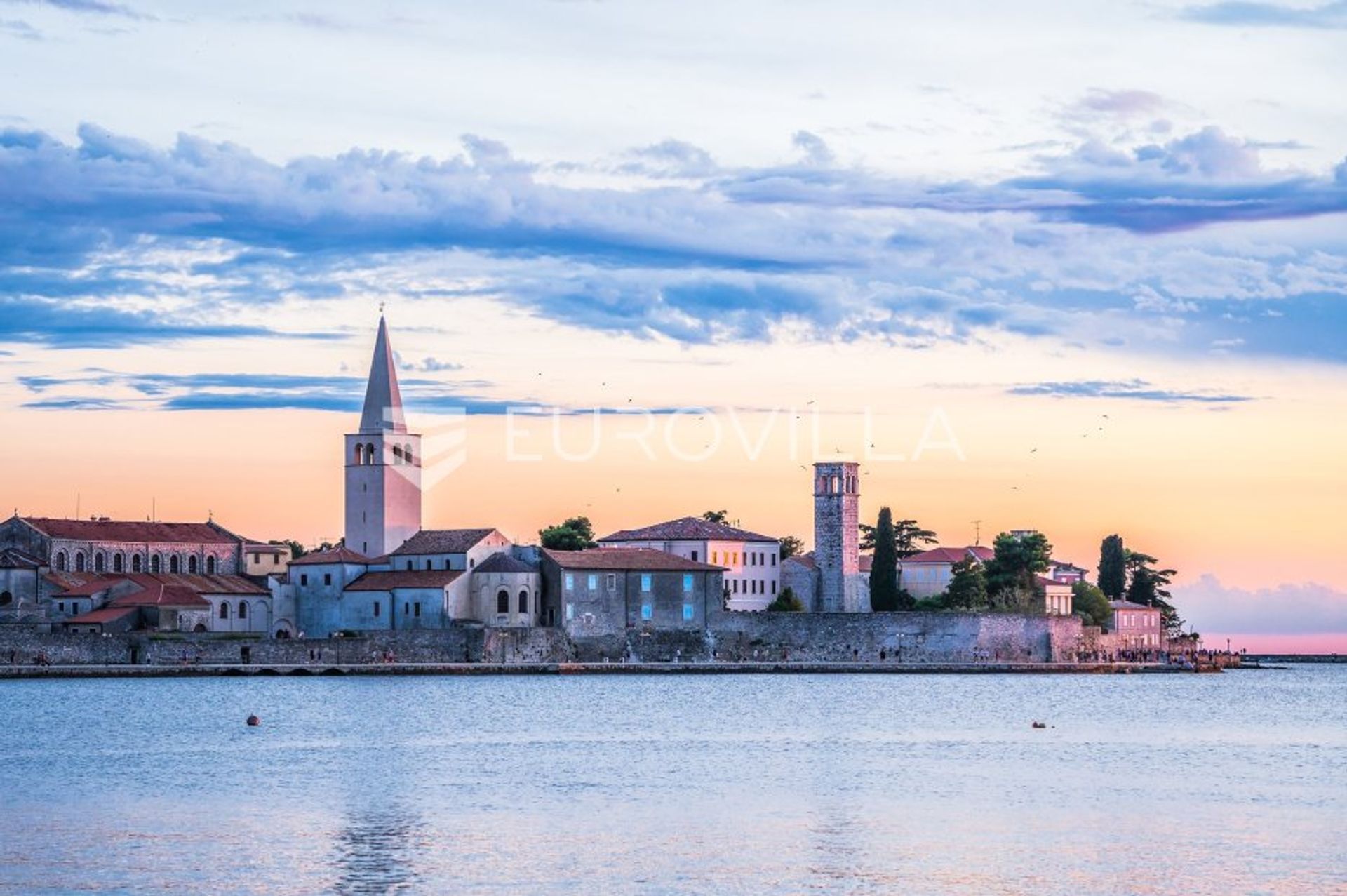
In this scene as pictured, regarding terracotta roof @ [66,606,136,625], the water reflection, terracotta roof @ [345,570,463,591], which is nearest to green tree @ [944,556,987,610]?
terracotta roof @ [345,570,463,591]

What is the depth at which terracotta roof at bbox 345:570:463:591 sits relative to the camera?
7950 cm

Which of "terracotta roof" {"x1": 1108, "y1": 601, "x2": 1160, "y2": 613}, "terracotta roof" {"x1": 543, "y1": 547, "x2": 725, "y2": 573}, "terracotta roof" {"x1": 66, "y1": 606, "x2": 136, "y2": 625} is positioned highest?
"terracotta roof" {"x1": 543, "y1": 547, "x2": 725, "y2": 573}

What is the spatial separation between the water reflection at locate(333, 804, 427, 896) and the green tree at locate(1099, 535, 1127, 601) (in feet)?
246

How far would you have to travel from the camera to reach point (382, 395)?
86.0 m

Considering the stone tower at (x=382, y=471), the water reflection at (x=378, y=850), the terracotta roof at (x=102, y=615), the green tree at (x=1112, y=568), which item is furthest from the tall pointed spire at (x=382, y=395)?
the water reflection at (x=378, y=850)

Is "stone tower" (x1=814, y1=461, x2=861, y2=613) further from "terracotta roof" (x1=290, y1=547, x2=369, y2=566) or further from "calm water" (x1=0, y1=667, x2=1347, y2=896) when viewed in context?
"calm water" (x1=0, y1=667, x2=1347, y2=896)

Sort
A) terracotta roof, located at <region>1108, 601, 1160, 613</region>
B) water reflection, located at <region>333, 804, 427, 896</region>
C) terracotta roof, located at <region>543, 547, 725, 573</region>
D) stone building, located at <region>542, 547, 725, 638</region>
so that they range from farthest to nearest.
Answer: terracotta roof, located at <region>1108, 601, 1160, 613</region> < terracotta roof, located at <region>543, 547, 725, 573</region> < stone building, located at <region>542, 547, 725, 638</region> < water reflection, located at <region>333, 804, 427, 896</region>

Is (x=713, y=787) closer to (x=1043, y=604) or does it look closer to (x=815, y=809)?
(x=815, y=809)

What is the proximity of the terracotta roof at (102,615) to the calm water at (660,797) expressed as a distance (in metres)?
16.8

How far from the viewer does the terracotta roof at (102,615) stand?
2997 inches

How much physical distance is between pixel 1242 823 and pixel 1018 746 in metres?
13.9

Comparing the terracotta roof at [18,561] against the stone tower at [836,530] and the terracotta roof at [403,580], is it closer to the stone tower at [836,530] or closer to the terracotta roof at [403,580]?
the terracotta roof at [403,580]

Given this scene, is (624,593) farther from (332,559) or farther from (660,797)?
(660,797)

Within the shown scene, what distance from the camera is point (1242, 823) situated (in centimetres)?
3033
